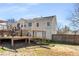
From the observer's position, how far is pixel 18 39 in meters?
3.17

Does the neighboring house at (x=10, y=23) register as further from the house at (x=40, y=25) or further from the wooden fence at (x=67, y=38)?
the wooden fence at (x=67, y=38)

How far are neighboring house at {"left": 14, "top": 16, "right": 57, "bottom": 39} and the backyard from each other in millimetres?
176

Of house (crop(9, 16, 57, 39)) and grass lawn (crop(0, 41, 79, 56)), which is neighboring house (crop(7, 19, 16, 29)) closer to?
house (crop(9, 16, 57, 39))

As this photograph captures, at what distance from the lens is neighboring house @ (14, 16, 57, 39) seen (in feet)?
10.3

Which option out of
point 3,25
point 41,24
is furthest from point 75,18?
point 3,25

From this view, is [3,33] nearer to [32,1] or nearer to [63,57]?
[32,1]

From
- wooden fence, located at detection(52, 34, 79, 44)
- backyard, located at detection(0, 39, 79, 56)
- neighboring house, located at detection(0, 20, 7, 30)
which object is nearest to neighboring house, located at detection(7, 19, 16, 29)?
neighboring house, located at detection(0, 20, 7, 30)

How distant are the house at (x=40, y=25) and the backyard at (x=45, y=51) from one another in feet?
0.58

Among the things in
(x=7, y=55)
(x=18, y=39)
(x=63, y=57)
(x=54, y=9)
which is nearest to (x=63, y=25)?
(x=54, y=9)

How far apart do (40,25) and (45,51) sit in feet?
1.26

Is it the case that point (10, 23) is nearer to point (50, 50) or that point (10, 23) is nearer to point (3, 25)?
point (3, 25)

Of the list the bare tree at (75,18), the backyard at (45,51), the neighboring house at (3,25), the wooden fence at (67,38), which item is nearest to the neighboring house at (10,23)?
the neighboring house at (3,25)

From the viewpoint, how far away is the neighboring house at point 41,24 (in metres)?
3.13

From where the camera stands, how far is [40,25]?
316 centimetres
